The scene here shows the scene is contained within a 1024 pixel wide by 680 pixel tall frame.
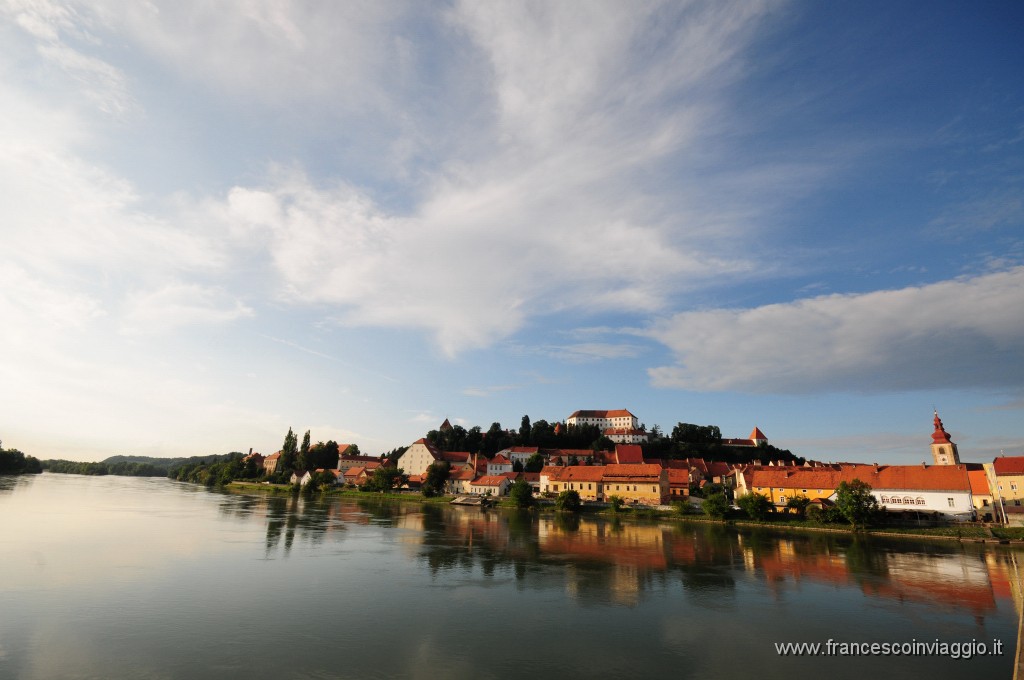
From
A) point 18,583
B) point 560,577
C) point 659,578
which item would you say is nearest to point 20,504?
point 18,583

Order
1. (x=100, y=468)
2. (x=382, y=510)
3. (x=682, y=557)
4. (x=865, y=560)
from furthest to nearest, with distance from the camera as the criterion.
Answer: (x=100, y=468) < (x=382, y=510) < (x=682, y=557) < (x=865, y=560)

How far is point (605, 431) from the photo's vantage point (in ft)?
443

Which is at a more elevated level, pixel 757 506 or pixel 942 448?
pixel 942 448

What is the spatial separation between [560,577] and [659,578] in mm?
5609

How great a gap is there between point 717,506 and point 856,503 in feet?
43.7

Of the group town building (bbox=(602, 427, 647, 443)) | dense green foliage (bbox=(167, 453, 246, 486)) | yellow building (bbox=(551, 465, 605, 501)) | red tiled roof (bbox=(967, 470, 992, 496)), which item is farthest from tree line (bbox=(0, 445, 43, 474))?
red tiled roof (bbox=(967, 470, 992, 496))

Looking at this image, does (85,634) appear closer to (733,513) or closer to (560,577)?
(560,577)

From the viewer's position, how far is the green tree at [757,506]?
5431 cm

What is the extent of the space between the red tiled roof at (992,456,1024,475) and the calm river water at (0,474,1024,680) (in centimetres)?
1832

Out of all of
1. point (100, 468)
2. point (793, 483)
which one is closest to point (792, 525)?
A: point (793, 483)

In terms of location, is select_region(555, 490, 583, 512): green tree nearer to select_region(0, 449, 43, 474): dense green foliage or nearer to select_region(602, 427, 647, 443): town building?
select_region(602, 427, 647, 443): town building

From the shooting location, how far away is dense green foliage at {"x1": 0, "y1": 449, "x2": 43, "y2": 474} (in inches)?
4294

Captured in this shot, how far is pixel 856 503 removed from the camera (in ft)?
156

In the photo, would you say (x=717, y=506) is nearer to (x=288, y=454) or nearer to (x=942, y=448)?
(x=942, y=448)
